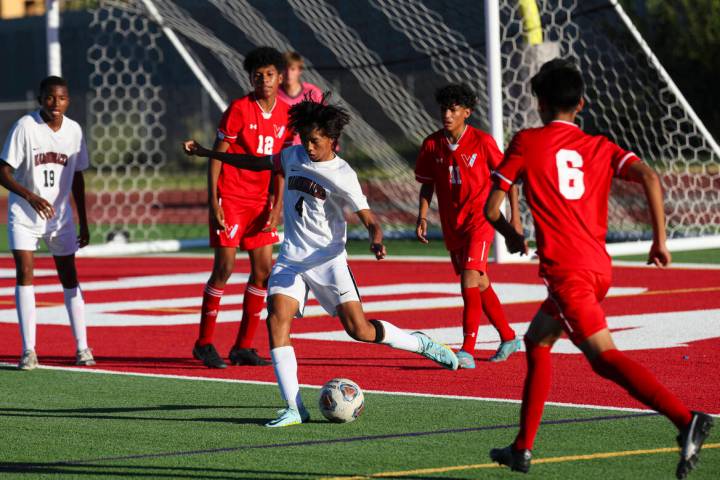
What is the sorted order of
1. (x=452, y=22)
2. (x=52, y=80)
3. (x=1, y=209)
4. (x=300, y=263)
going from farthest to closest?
(x=1, y=209)
(x=452, y=22)
(x=52, y=80)
(x=300, y=263)

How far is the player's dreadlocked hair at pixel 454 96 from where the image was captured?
10.5 m

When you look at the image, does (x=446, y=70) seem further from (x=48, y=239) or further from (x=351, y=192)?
(x=351, y=192)

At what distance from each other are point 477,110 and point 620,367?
17607 mm

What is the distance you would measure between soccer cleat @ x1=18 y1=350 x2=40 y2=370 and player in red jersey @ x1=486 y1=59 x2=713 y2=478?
4949 millimetres

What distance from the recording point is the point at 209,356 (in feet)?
35.5

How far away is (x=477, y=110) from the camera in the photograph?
2391 centimetres

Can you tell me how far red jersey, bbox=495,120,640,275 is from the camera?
671 centimetres

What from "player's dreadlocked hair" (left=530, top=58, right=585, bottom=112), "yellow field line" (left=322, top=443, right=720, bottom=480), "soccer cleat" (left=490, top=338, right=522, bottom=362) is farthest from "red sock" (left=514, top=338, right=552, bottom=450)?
"soccer cleat" (left=490, top=338, right=522, bottom=362)

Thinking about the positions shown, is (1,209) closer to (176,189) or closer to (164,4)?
A: (176,189)

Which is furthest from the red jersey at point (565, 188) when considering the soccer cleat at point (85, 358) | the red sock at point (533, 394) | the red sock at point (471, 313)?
the soccer cleat at point (85, 358)

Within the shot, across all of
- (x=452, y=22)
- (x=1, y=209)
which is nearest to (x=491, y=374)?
(x=452, y=22)

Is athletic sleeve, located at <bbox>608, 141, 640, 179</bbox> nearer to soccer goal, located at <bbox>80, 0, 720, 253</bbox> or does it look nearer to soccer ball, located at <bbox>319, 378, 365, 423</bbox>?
soccer ball, located at <bbox>319, 378, 365, 423</bbox>

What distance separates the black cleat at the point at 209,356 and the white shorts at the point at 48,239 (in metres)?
1.19

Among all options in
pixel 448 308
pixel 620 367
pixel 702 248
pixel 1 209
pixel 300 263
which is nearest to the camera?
pixel 620 367
